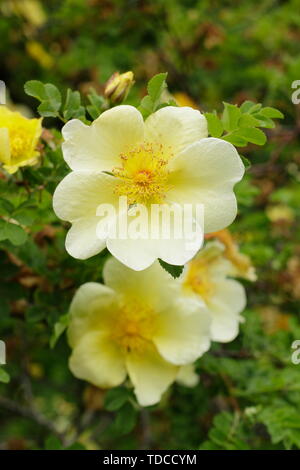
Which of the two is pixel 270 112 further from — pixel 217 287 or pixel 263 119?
pixel 217 287

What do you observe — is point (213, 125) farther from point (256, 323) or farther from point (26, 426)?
point (26, 426)

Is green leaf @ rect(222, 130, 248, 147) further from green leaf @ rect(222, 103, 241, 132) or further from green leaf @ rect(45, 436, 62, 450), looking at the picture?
green leaf @ rect(45, 436, 62, 450)

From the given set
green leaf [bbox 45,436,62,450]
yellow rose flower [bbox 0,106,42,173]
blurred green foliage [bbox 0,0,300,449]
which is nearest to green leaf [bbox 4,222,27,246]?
blurred green foliage [bbox 0,0,300,449]

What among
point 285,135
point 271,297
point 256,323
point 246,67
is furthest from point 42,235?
point 246,67

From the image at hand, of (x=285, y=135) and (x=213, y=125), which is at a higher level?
(x=213, y=125)

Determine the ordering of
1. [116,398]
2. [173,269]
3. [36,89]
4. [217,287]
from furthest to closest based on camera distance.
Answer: [217,287] → [116,398] → [36,89] → [173,269]

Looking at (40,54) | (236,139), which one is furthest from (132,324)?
(40,54)

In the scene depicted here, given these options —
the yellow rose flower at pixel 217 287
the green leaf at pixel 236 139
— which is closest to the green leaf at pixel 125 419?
the yellow rose flower at pixel 217 287
